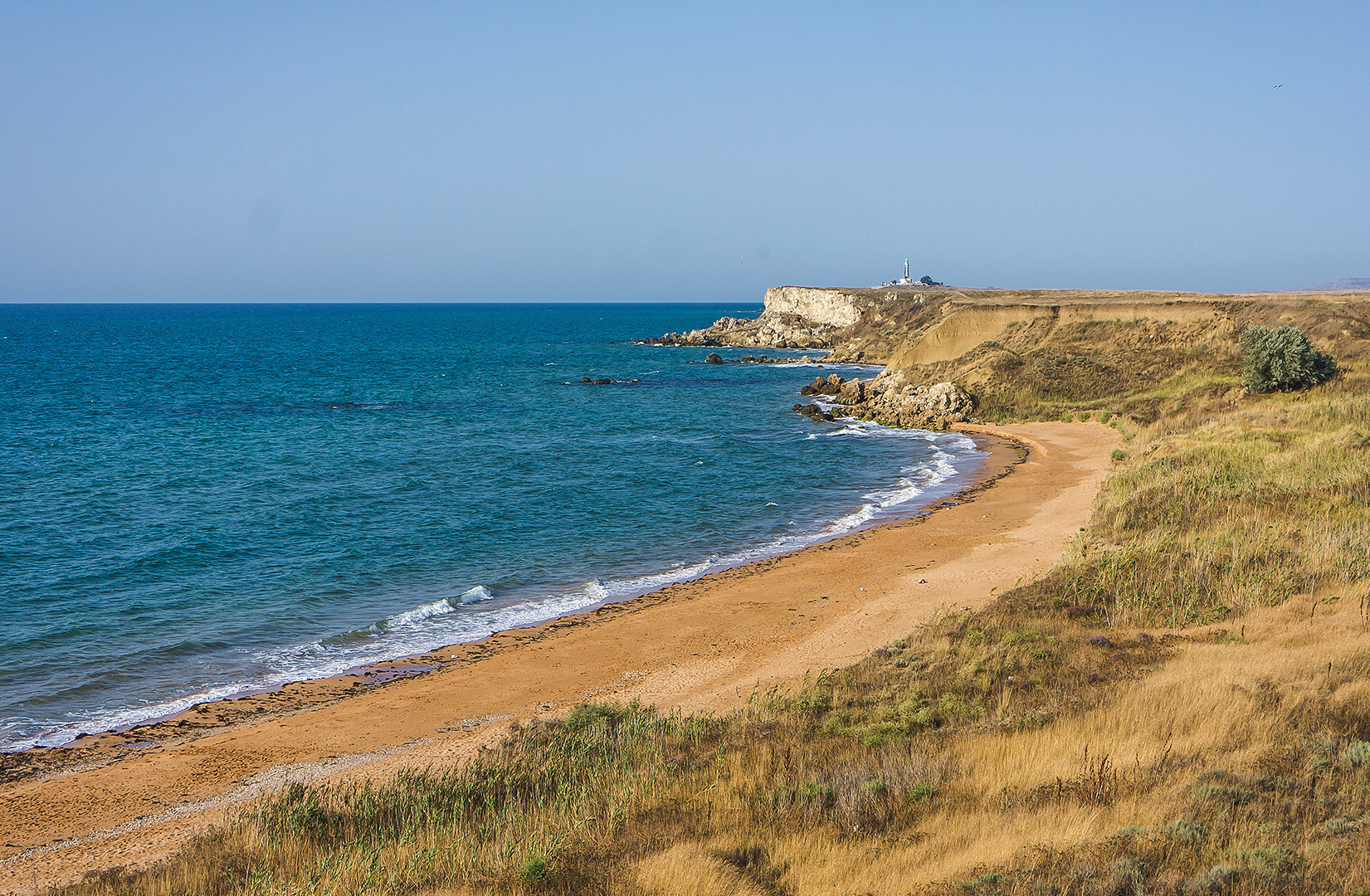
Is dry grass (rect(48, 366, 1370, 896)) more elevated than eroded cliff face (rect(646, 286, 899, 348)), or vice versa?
eroded cliff face (rect(646, 286, 899, 348))

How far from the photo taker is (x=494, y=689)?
1666cm

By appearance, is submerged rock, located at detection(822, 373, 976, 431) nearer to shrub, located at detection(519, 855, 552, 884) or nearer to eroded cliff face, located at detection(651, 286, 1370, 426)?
eroded cliff face, located at detection(651, 286, 1370, 426)

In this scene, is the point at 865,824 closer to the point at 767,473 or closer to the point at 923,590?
the point at 923,590

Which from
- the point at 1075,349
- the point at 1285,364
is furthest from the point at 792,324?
the point at 1285,364

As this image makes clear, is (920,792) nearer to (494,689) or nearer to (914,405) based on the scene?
(494,689)

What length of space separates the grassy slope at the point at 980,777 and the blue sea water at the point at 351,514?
8.38 m

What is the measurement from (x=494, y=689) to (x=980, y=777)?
10.3 m

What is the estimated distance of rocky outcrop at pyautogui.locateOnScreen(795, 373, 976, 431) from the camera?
5309 centimetres

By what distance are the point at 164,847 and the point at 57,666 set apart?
29.7ft

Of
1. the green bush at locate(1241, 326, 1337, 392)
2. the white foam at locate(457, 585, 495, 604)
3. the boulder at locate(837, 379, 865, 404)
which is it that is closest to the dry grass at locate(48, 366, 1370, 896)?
the white foam at locate(457, 585, 495, 604)

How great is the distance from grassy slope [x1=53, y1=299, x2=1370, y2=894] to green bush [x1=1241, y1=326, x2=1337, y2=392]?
24.6 metres

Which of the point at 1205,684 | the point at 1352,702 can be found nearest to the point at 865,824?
the point at 1205,684

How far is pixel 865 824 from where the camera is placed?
27.1ft

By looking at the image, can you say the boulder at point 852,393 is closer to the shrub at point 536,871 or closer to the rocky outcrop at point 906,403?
the rocky outcrop at point 906,403
